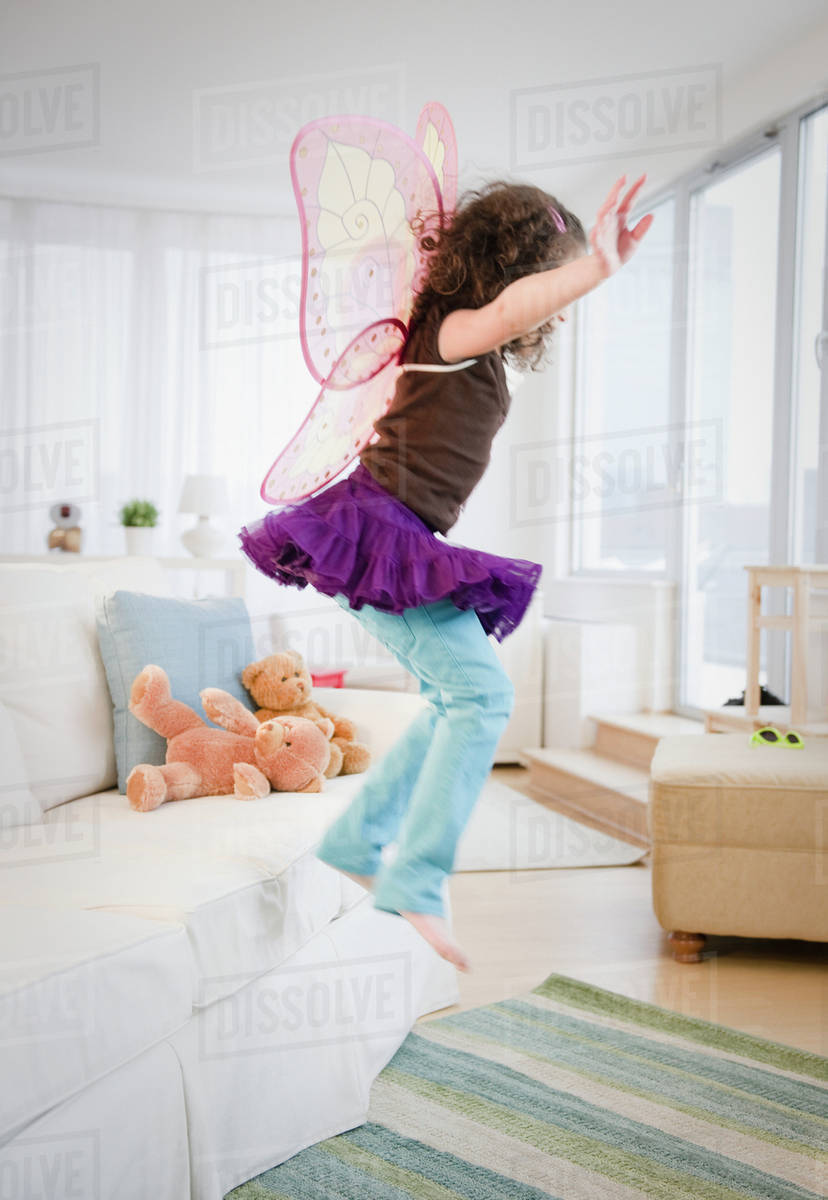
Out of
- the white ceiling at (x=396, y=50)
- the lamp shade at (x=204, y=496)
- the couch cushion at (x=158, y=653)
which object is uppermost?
the white ceiling at (x=396, y=50)

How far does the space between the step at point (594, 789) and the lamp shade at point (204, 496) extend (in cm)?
177

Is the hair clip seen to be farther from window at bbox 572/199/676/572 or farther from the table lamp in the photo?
window at bbox 572/199/676/572

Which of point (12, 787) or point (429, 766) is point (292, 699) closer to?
point (12, 787)

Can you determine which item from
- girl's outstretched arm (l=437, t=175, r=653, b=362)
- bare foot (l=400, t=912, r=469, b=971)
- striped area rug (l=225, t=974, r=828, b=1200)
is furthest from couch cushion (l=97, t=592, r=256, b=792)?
girl's outstretched arm (l=437, t=175, r=653, b=362)

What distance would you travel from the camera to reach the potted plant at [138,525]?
4336 millimetres

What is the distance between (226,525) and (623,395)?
2.28 metres

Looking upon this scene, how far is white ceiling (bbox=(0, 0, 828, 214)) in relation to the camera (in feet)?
12.2

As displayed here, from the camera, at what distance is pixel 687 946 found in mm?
2561

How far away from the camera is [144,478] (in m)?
5.68

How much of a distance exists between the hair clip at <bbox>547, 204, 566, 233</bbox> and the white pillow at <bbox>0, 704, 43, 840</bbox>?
1329 millimetres

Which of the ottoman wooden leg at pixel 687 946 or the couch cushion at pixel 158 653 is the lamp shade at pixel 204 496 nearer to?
the couch cushion at pixel 158 653

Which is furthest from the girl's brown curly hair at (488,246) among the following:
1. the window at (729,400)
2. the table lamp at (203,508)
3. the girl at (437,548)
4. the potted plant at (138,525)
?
the table lamp at (203,508)

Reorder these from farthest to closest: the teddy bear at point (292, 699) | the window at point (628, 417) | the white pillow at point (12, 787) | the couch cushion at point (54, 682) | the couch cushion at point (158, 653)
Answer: the window at point (628, 417) < the teddy bear at point (292, 699) < the couch cushion at point (158, 653) < the couch cushion at point (54, 682) < the white pillow at point (12, 787)

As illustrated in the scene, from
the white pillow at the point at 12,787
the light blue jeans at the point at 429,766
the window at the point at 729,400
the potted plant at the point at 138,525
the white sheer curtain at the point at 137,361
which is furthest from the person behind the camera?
the white sheer curtain at the point at 137,361
